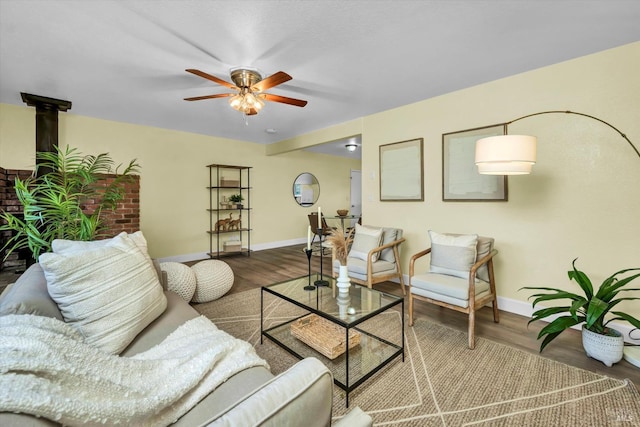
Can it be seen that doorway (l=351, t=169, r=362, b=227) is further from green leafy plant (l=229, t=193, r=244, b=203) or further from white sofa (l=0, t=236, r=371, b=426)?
white sofa (l=0, t=236, r=371, b=426)

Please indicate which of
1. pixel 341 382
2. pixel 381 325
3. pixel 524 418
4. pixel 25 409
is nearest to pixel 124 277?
pixel 25 409

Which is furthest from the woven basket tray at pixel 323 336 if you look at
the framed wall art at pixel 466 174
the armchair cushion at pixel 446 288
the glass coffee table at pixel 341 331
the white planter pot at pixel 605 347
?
the framed wall art at pixel 466 174

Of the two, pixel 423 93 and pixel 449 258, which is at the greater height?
pixel 423 93

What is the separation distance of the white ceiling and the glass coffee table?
6.44 ft

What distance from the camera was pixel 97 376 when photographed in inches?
30.5

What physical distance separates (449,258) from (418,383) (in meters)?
1.17

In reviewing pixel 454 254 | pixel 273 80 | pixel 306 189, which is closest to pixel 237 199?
pixel 306 189

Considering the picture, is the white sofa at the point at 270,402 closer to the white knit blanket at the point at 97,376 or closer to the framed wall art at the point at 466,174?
the white knit blanket at the point at 97,376

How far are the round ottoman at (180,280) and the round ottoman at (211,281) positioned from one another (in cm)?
10

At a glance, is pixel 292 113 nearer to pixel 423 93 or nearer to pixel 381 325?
pixel 423 93

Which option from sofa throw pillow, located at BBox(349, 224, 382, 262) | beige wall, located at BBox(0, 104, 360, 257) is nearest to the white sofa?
sofa throw pillow, located at BBox(349, 224, 382, 262)

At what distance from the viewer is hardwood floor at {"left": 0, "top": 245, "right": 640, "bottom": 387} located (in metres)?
1.91

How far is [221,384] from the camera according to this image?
1.01m

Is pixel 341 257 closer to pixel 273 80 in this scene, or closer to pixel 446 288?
pixel 446 288
